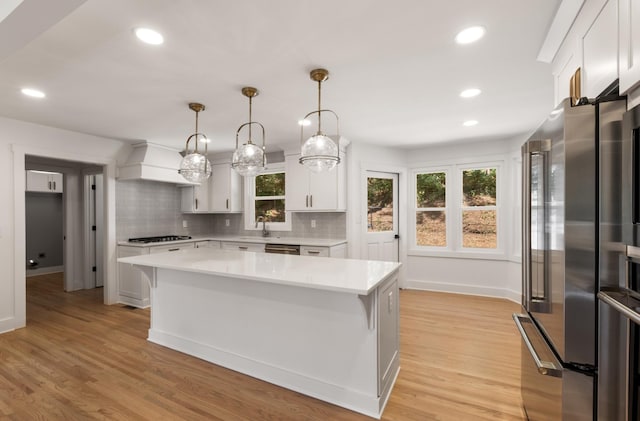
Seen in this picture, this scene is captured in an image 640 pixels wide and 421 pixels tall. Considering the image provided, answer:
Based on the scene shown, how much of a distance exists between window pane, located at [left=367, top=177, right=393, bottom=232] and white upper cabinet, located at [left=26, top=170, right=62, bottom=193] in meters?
6.23

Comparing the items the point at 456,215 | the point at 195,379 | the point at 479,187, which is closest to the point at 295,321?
the point at 195,379

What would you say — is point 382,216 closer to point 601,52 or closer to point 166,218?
point 166,218

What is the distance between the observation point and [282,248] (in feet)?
14.8

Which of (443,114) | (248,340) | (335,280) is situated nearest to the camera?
(335,280)

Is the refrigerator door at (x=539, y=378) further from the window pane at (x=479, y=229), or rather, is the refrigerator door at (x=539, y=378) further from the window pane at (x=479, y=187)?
the window pane at (x=479, y=187)

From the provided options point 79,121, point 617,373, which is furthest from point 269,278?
point 79,121

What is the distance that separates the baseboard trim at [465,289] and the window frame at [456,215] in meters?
0.48

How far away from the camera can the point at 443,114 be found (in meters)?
3.42

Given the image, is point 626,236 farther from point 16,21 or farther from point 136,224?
point 136,224

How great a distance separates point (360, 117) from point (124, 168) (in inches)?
139

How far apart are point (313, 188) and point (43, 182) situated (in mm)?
5973

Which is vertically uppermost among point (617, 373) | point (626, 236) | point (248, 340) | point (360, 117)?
point (360, 117)

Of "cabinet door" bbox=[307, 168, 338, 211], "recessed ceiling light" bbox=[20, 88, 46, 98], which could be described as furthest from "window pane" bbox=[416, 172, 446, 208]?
"recessed ceiling light" bbox=[20, 88, 46, 98]

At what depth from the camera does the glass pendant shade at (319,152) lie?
2.36m
